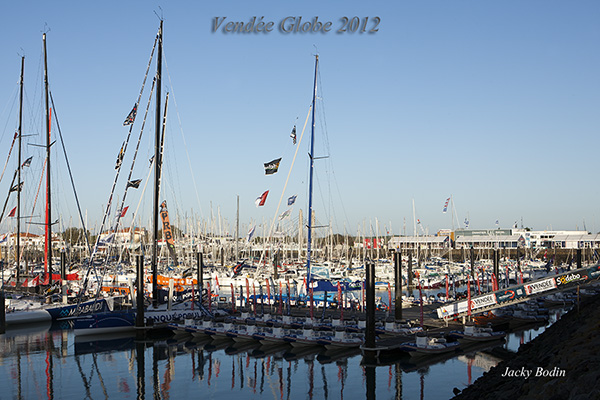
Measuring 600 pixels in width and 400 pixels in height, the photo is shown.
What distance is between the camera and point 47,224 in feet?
167

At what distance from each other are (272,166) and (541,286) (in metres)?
21.0

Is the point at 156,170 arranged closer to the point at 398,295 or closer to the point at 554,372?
the point at 398,295

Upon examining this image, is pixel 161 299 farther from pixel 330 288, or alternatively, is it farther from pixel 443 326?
pixel 443 326

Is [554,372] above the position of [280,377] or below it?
above

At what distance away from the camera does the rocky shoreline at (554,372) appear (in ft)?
48.4

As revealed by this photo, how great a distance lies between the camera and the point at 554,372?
16.8m

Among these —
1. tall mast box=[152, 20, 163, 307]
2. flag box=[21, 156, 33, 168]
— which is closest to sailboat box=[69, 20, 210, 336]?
tall mast box=[152, 20, 163, 307]

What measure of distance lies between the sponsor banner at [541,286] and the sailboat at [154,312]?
22909 millimetres

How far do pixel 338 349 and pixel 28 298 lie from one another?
102ft

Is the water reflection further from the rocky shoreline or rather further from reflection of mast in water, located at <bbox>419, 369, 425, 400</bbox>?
the rocky shoreline

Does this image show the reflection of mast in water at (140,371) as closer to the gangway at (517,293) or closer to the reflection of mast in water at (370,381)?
the reflection of mast in water at (370,381)

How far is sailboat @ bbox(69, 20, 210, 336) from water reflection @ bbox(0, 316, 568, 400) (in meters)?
1.52

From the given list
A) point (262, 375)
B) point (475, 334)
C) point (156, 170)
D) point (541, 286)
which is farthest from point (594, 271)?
point (156, 170)

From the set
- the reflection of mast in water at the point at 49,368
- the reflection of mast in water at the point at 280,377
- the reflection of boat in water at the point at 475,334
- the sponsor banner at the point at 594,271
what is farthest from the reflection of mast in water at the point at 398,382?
the sponsor banner at the point at 594,271
